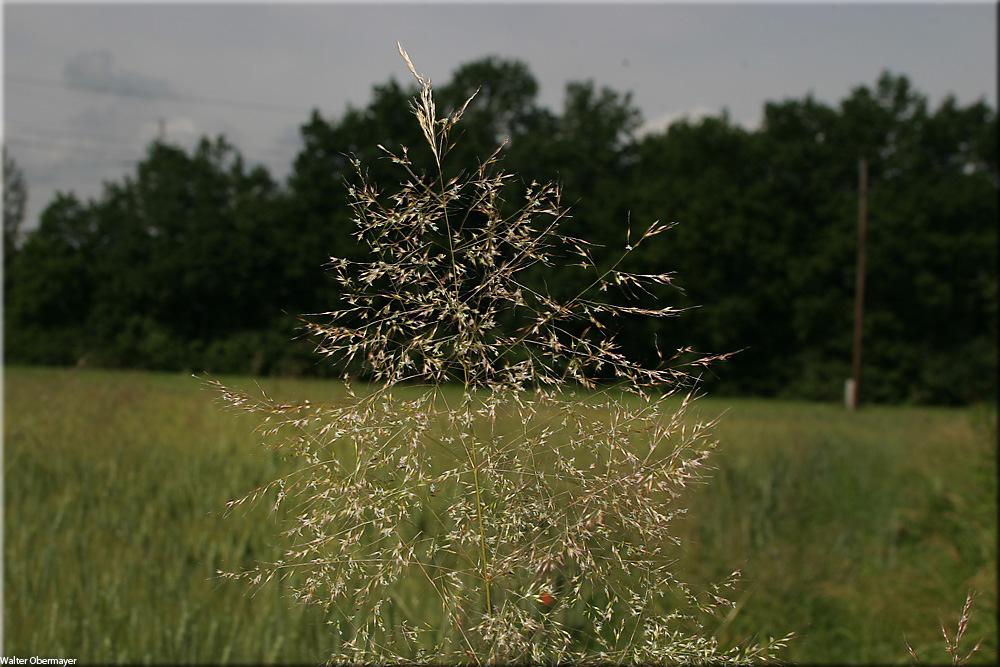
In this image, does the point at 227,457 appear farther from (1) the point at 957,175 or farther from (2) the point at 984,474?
(1) the point at 957,175

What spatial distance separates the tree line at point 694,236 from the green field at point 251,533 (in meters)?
7.69

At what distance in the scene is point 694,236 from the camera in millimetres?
29781

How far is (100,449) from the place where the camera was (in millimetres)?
6117

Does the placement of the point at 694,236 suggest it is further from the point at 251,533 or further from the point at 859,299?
the point at 251,533

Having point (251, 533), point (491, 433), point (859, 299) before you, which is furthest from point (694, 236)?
point (491, 433)

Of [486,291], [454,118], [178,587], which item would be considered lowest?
[178,587]

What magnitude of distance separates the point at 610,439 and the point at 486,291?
0.53 feet

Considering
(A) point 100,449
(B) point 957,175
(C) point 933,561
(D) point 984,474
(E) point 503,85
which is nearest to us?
(A) point 100,449

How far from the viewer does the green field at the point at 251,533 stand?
3.73 m

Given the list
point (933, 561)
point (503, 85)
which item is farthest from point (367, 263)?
point (503, 85)

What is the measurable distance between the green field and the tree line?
7.69 m

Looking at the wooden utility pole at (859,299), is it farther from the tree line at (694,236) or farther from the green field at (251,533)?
the green field at (251,533)

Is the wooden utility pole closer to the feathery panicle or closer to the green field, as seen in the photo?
the green field

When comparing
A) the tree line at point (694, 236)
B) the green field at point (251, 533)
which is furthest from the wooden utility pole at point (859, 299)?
the green field at point (251, 533)
